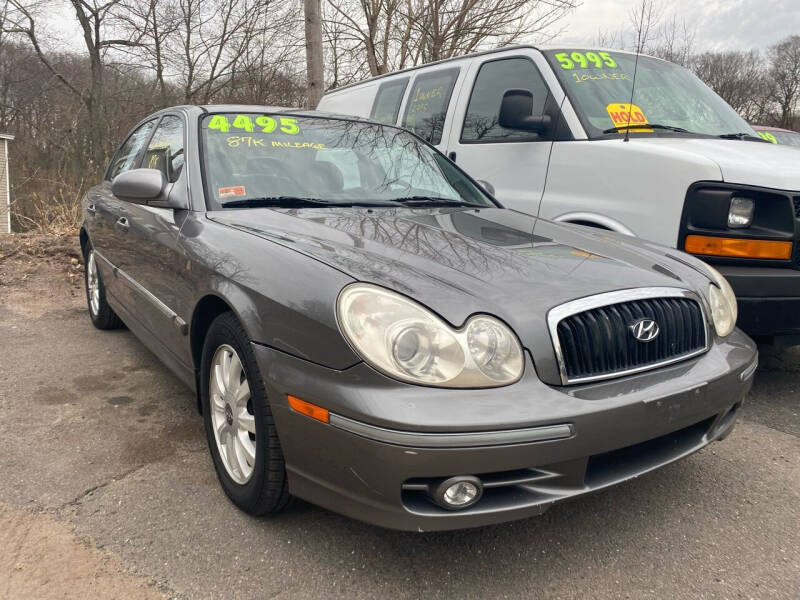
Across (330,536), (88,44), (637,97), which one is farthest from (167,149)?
(88,44)

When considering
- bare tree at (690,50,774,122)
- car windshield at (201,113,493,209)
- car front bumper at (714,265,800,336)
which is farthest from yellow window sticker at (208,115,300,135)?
bare tree at (690,50,774,122)

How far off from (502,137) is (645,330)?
107 inches

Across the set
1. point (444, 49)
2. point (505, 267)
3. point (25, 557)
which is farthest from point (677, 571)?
point (444, 49)

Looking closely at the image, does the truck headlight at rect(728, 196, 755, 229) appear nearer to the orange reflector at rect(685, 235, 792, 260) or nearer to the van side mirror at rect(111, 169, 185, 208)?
the orange reflector at rect(685, 235, 792, 260)

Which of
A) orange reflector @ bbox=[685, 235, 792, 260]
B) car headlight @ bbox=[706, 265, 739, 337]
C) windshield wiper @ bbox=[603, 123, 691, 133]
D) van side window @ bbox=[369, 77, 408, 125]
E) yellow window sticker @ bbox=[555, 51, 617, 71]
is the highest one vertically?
yellow window sticker @ bbox=[555, 51, 617, 71]

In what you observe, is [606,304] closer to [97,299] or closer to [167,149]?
[167,149]

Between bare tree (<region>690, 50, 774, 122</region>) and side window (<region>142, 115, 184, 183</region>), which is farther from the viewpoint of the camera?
bare tree (<region>690, 50, 774, 122</region>)

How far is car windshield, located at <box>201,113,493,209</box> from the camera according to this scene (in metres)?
2.86

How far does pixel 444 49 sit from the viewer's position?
14.2 metres

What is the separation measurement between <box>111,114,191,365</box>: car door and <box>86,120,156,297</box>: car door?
0.55ft

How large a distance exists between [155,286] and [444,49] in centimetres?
1268

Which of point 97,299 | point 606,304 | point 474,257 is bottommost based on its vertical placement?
point 97,299

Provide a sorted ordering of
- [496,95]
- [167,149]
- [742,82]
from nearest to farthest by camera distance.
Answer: [167,149] < [496,95] < [742,82]

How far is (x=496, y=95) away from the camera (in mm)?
4578
